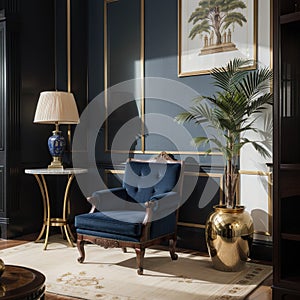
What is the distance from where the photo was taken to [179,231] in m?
4.13

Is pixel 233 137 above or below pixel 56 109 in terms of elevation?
below

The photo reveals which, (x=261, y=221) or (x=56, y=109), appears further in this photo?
(x=56, y=109)

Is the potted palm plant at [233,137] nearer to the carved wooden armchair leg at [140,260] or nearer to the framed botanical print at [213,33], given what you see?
the framed botanical print at [213,33]

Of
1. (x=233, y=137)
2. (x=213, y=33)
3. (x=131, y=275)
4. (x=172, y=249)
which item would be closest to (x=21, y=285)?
(x=131, y=275)

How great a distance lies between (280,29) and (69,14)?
255 centimetres

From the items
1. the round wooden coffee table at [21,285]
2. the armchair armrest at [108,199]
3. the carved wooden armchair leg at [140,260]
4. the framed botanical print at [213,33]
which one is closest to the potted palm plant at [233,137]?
the framed botanical print at [213,33]

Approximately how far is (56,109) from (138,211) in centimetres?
114

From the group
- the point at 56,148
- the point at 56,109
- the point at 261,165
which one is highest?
the point at 56,109

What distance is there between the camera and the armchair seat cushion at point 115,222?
331cm

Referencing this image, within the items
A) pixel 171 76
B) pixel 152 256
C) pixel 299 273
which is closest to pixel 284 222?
pixel 299 273

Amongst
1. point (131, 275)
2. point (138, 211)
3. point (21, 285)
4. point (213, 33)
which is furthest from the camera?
point (213, 33)

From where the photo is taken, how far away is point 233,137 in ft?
11.5

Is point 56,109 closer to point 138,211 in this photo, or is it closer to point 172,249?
point 138,211

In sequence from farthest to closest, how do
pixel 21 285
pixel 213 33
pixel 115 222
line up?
pixel 213 33
pixel 115 222
pixel 21 285
